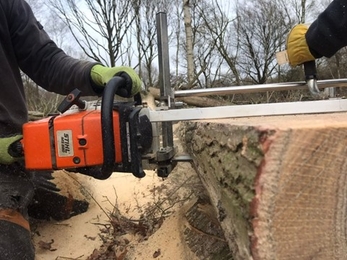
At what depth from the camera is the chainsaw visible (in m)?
1.45

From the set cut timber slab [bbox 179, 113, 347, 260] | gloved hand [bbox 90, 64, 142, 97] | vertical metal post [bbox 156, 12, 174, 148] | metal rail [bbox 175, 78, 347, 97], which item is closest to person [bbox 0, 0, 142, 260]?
gloved hand [bbox 90, 64, 142, 97]

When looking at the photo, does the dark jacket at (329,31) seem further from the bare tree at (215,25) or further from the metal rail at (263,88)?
the bare tree at (215,25)

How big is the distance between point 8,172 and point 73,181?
3.06 ft

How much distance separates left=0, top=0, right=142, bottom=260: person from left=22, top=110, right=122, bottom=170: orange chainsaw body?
230 mm

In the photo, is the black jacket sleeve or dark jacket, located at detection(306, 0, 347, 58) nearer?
dark jacket, located at detection(306, 0, 347, 58)

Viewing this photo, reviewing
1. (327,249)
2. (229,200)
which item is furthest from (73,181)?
(327,249)

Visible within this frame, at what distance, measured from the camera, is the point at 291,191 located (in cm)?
78

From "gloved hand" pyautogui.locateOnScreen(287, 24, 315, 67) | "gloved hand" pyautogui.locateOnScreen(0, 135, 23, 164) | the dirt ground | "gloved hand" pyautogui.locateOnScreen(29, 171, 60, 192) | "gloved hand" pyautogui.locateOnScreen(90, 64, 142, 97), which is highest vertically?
"gloved hand" pyautogui.locateOnScreen(287, 24, 315, 67)

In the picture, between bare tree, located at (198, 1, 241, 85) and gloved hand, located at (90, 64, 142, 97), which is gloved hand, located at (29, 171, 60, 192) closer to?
gloved hand, located at (90, 64, 142, 97)

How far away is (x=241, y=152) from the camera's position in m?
0.86

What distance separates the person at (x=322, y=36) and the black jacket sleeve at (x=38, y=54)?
4.13 ft

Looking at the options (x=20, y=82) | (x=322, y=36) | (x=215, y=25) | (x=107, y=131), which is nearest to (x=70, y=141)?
(x=107, y=131)

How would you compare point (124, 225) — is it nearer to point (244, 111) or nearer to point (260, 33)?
point (244, 111)

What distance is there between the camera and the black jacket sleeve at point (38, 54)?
210cm
